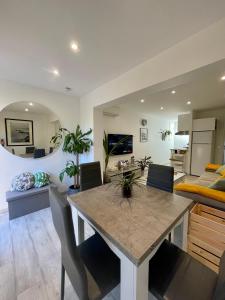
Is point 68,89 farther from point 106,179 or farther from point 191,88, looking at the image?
point 191,88

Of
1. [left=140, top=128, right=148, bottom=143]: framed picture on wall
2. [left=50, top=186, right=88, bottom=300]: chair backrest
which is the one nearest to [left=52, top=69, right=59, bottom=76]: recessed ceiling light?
[left=50, top=186, right=88, bottom=300]: chair backrest

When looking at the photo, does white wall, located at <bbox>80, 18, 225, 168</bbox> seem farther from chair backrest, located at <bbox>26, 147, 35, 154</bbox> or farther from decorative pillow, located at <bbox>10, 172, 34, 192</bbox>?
decorative pillow, located at <bbox>10, 172, 34, 192</bbox>

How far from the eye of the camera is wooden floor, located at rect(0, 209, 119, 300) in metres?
1.31

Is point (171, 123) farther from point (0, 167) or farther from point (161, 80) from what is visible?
point (0, 167)

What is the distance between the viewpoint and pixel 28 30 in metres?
1.48

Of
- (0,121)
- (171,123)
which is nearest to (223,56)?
(0,121)

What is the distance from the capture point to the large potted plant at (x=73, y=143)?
319 centimetres

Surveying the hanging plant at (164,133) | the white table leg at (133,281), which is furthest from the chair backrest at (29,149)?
the hanging plant at (164,133)

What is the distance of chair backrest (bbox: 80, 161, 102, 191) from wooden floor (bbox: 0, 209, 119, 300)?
757 mm

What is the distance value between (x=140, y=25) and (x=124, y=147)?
3700mm

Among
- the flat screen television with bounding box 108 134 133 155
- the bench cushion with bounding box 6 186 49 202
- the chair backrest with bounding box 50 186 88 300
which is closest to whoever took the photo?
the chair backrest with bounding box 50 186 88 300

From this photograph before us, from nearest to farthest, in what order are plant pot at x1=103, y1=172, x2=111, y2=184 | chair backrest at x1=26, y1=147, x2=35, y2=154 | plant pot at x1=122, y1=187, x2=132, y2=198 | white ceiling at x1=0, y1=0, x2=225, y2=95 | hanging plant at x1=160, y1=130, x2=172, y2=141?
white ceiling at x1=0, y1=0, x2=225, y2=95
plant pot at x1=122, y1=187, x2=132, y2=198
chair backrest at x1=26, y1=147, x2=35, y2=154
plant pot at x1=103, y1=172, x2=111, y2=184
hanging plant at x1=160, y1=130, x2=172, y2=141

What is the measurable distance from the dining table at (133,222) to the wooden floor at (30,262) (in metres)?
0.47

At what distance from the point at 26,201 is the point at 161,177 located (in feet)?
8.19
